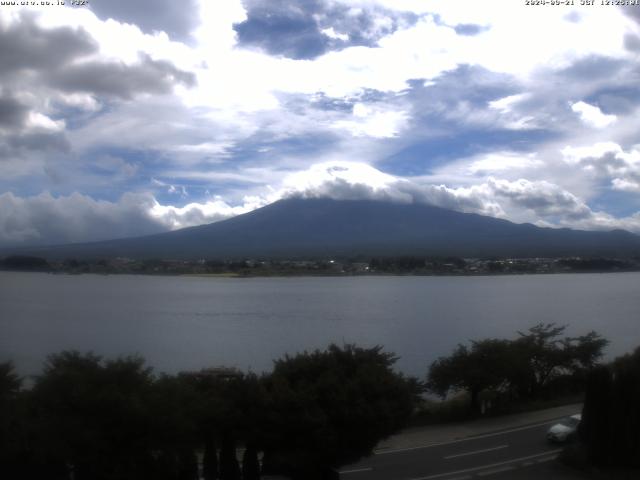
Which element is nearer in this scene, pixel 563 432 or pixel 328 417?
pixel 328 417

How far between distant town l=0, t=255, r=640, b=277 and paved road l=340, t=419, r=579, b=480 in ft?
179

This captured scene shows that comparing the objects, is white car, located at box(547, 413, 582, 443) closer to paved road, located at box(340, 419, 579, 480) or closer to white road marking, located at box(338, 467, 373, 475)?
paved road, located at box(340, 419, 579, 480)

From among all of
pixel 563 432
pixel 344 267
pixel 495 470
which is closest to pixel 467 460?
pixel 495 470

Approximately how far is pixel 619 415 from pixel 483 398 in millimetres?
5706

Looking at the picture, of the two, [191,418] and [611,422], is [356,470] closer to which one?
[191,418]

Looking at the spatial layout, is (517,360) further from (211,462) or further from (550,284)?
(550,284)

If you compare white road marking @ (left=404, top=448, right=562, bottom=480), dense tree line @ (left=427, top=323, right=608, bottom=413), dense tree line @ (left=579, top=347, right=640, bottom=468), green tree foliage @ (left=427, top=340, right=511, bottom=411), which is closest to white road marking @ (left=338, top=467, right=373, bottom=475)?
white road marking @ (left=404, top=448, right=562, bottom=480)

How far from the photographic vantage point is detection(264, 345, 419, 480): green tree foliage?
849cm

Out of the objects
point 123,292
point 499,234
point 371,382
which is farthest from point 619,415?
point 499,234

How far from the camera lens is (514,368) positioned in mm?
15961

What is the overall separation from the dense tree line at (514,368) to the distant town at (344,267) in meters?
50.5

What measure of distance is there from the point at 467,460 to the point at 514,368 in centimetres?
601

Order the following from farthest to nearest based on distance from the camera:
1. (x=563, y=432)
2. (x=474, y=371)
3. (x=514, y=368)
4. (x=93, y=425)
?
(x=514, y=368), (x=474, y=371), (x=563, y=432), (x=93, y=425)

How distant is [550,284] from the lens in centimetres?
7050
